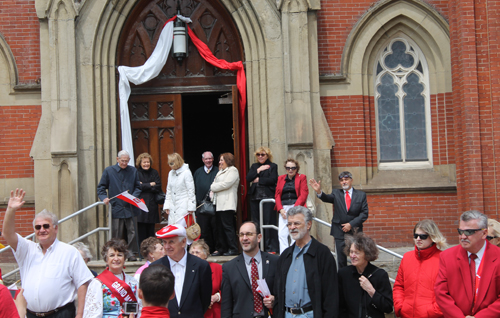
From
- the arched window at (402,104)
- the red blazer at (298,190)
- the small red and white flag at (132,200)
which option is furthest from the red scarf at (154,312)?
the arched window at (402,104)

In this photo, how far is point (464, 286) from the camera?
4953 millimetres

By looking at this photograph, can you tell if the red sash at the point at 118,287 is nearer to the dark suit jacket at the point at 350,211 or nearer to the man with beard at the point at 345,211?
the man with beard at the point at 345,211

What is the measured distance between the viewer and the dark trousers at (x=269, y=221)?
9445 mm

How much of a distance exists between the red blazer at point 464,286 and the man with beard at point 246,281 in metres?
1.49

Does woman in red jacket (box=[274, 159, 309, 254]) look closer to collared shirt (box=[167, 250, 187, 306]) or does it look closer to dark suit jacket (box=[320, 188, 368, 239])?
dark suit jacket (box=[320, 188, 368, 239])

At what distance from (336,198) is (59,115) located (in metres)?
4.94

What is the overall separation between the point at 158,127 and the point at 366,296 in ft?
21.6

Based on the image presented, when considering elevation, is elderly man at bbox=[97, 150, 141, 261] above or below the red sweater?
above

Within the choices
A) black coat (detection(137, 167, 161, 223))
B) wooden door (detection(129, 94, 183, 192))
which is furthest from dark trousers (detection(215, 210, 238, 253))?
wooden door (detection(129, 94, 183, 192))

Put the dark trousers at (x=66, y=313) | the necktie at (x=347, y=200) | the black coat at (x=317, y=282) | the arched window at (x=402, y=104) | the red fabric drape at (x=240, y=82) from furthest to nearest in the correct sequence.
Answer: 1. the arched window at (x=402, y=104)
2. the red fabric drape at (x=240, y=82)
3. the necktie at (x=347, y=200)
4. the dark trousers at (x=66, y=313)
5. the black coat at (x=317, y=282)

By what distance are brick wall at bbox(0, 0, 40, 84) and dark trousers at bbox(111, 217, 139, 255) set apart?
3.46 metres

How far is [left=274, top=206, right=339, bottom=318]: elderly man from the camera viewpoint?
498 centimetres

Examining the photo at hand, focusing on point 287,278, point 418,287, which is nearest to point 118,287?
point 287,278

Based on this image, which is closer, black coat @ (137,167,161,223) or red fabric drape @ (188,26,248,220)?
black coat @ (137,167,161,223)
